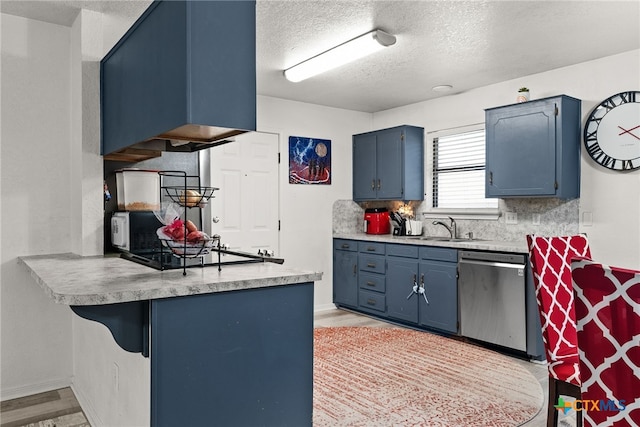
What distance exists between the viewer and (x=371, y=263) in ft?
17.4

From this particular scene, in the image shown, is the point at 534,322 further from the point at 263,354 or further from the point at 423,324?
the point at 263,354

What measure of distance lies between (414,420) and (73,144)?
282 centimetres

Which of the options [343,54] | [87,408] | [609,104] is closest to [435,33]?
[343,54]

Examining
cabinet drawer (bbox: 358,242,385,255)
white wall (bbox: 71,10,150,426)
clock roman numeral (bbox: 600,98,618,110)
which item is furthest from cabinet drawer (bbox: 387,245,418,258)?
white wall (bbox: 71,10,150,426)

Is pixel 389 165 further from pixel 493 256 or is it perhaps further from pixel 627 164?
pixel 627 164

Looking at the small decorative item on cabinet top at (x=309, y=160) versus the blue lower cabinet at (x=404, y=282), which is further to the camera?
the small decorative item on cabinet top at (x=309, y=160)

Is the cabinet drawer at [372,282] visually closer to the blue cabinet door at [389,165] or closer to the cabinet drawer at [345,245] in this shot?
the cabinet drawer at [345,245]

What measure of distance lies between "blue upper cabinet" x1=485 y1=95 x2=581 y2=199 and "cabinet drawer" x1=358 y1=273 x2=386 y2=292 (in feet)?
5.07

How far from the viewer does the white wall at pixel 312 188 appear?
5.39 meters

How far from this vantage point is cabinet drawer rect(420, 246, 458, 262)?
439 cm

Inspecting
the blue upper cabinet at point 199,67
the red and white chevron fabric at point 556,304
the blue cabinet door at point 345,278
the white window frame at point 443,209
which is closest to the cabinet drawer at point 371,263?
the blue cabinet door at point 345,278

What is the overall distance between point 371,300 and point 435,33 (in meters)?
3.01

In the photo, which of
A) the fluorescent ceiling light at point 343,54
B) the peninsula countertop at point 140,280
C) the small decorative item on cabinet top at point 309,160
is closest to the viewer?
the peninsula countertop at point 140,280

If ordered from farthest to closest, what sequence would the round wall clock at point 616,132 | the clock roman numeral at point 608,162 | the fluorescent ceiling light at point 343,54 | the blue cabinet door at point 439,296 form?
the blue cabinet door at point 439,296
the clock roman numeral at point 608,162
the round wall clock at point 616,132
the fluorescent ceiling light at point 343,54
